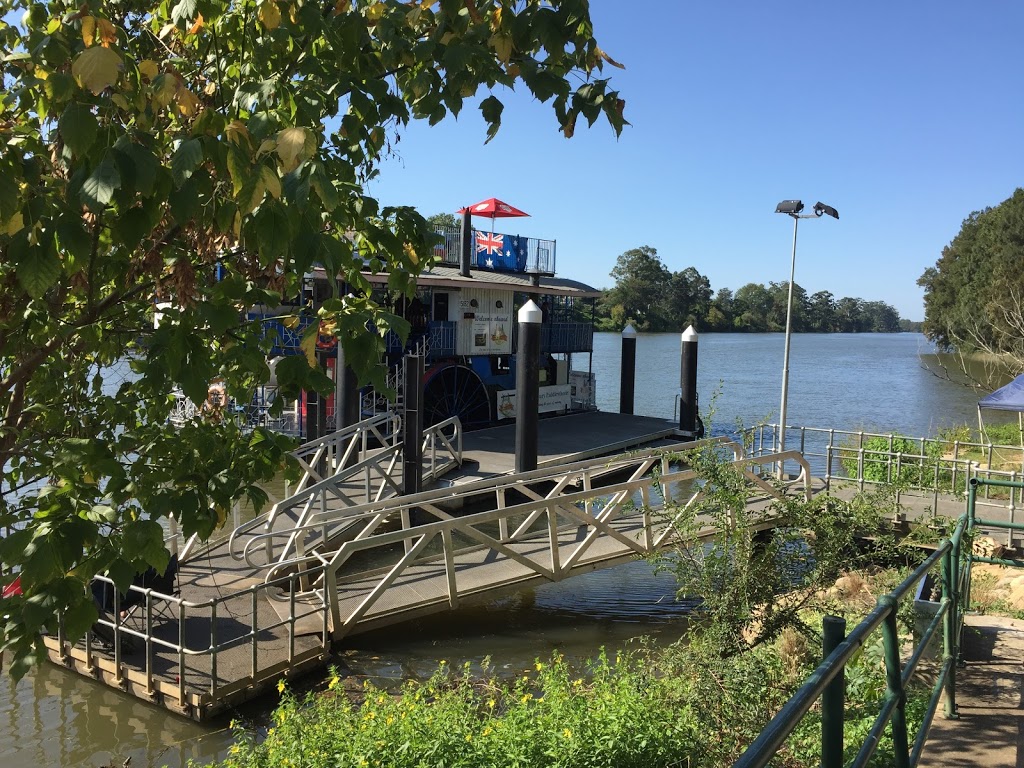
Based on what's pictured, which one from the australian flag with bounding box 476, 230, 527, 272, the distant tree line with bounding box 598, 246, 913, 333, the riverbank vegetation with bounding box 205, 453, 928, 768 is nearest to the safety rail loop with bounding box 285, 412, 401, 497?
the riverbank vegetation with bounding box 205, 453, 928, 768

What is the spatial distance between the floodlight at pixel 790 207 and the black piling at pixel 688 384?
13.7ft

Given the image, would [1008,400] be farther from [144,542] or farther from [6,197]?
[6,197]

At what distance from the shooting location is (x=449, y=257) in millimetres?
26875

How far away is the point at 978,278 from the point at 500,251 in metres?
46.7

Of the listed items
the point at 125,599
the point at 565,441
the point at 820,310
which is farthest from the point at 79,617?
the point at 820,310

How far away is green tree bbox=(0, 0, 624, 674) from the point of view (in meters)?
2.17

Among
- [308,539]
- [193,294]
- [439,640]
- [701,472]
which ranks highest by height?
[193,294]

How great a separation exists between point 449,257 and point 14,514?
24.2 m

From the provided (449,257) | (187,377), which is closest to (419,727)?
(187,377)

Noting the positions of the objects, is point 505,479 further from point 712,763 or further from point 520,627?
point 712,763

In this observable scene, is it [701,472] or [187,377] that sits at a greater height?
[187,377]

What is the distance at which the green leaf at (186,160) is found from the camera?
205cm

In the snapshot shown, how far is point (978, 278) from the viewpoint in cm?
6009

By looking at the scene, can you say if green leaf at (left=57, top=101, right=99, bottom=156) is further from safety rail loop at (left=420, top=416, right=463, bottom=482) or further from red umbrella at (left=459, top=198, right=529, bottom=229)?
red umbrella at (left=459, top=198, right=529, bottom=229)
